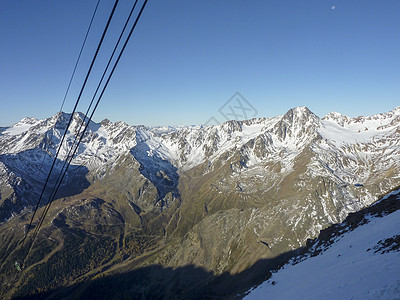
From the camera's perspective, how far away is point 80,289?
641ft

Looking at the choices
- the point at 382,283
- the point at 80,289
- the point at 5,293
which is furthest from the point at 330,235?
the point at 5,293

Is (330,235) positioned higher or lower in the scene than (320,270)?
lower

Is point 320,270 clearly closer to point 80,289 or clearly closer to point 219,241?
point 219,241

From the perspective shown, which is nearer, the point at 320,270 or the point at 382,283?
the point at 382,283

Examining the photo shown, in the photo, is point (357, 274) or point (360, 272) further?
point (360, 272)

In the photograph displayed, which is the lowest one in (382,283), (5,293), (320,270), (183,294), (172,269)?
(183,294)

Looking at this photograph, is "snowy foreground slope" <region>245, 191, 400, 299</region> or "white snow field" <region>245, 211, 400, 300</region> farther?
"snowy foreground slope" <region>245, 191, 400, 299</region>

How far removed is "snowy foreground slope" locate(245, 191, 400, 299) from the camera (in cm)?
1783

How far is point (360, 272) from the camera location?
2150 cm

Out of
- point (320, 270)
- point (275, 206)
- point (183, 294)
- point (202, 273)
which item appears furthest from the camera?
point (275, 206)

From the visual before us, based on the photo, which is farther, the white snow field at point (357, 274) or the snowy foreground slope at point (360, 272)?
the snowy foreground slope at point (360, 272)

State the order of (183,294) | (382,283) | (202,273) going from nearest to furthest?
1. (382,283)
2. (183,294)
3. (202,273)

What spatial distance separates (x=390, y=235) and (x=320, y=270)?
413 inches

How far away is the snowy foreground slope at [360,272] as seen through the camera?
17828 millimetres
